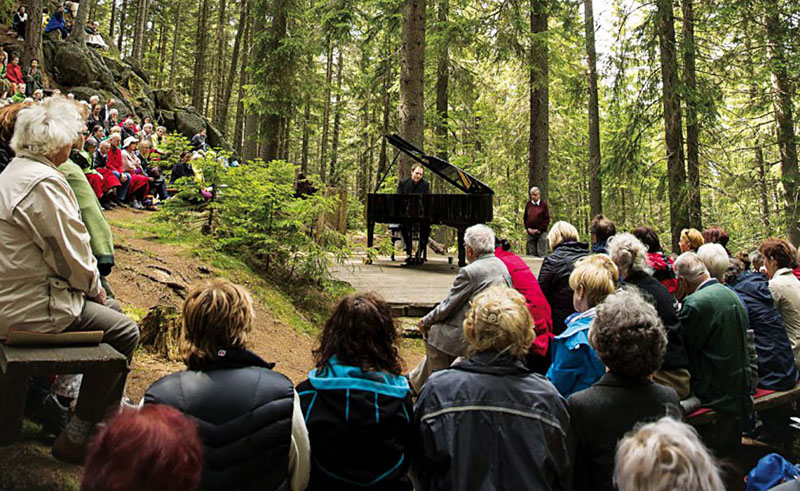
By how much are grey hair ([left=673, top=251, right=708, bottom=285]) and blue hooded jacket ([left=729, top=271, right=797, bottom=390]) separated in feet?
3.25

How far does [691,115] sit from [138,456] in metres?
11.9

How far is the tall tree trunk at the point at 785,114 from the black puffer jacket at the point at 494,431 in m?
11.5

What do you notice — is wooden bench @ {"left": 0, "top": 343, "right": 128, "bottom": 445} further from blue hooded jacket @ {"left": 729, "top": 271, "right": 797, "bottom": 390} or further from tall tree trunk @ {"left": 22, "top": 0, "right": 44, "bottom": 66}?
tall tree trunk @ {"left": 22, "top": 0, "right": 44, "bottom": 66}

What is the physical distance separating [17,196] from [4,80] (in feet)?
44.2

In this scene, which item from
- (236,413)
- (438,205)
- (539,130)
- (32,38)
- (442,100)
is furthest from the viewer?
(442,100)

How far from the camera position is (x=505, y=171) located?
→ 2127 cm

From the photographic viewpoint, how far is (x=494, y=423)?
2312 millimetres

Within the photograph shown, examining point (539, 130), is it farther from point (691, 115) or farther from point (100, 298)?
point (100, 298)

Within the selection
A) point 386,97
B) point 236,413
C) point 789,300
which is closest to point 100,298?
point 236,413

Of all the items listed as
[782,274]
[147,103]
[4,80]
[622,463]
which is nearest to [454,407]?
[622,463]

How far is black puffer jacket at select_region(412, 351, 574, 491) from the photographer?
89.3 inches

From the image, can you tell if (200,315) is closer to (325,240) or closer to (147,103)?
(325,240)

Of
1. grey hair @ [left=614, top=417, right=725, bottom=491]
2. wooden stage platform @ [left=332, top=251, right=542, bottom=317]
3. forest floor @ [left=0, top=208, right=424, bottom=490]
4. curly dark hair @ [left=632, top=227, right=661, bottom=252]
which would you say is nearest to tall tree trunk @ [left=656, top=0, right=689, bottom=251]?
wooden stage platform @ [left=332, top=251, right=542, bottom=317]

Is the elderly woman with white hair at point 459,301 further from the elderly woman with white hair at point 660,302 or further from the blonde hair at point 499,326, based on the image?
the blonde hair at point 499,326
